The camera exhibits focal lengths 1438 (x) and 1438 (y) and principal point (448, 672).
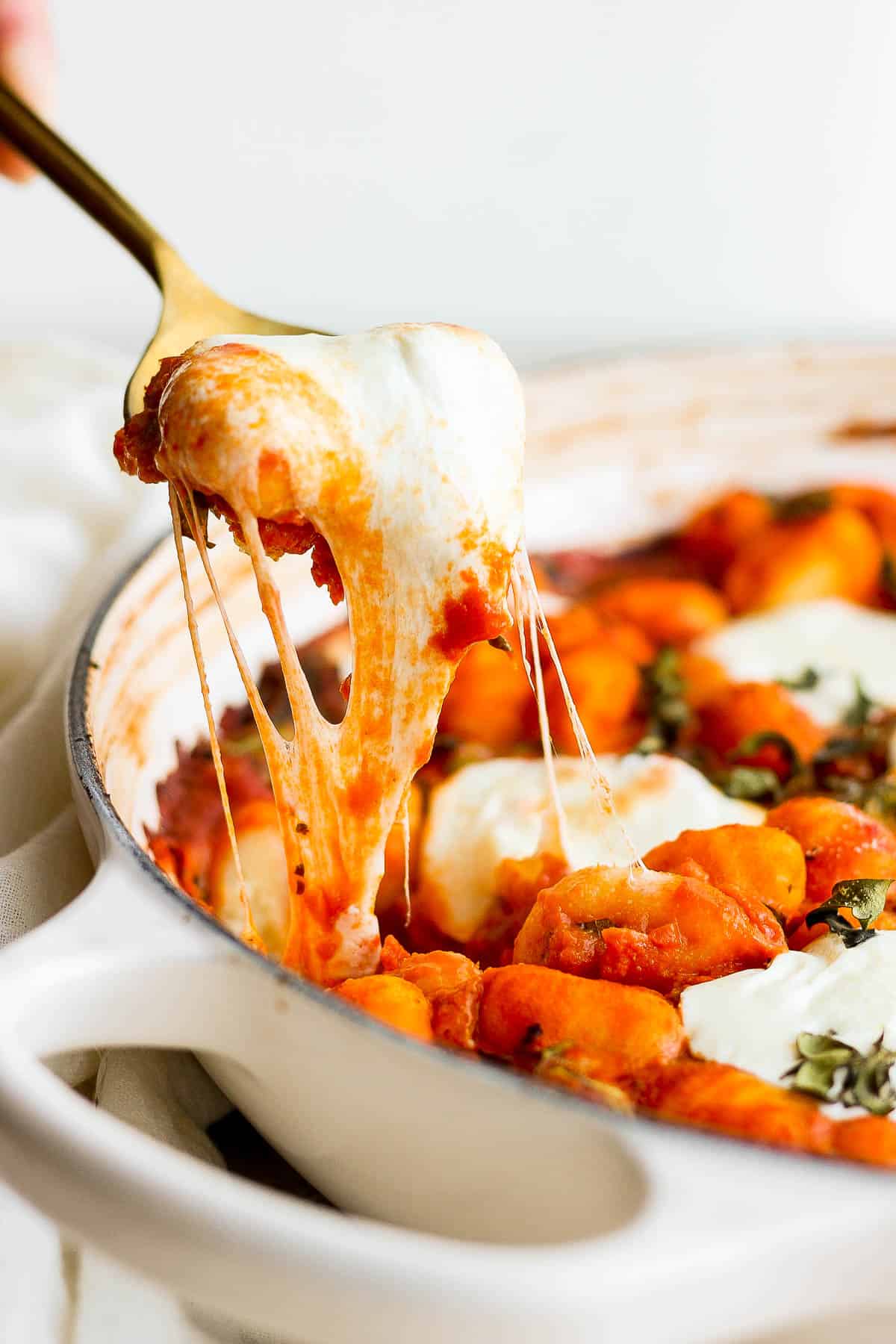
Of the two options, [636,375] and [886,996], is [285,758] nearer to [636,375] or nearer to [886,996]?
[886,996]

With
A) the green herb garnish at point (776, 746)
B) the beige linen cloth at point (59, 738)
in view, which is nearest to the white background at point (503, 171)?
the beige linen cloth at point (59, 738)

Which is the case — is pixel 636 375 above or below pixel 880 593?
above

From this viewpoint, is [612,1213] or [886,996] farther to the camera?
[886,996]

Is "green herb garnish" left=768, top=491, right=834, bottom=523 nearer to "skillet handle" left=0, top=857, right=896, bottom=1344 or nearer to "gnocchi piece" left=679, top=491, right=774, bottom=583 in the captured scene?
"gnocchi piece" left=679, top=491, right=774, bottom=583

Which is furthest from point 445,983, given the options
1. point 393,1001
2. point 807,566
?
point 807,566

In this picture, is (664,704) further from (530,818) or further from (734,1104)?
(734,1104)

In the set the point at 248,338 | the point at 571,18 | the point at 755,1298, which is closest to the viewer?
the point at 755,1298

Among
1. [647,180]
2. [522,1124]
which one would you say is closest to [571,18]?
[647,180]
